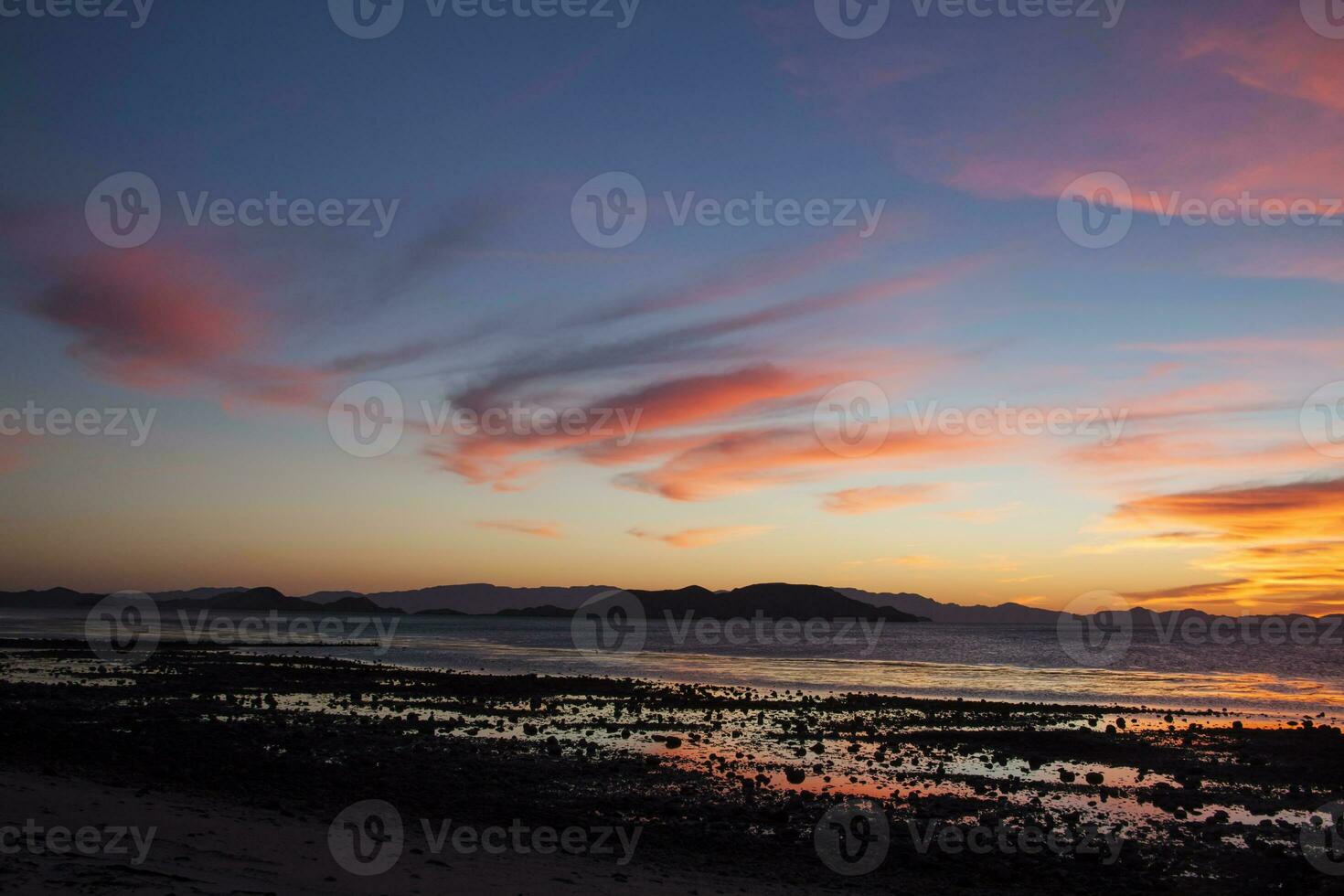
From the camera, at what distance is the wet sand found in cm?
1385

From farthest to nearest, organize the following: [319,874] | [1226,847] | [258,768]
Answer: [258,768], [1226,847], [319,874]

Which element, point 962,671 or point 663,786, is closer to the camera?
point 663,786

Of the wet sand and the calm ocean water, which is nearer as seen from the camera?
the wet sand

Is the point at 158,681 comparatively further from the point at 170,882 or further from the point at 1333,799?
the point at 1333,799

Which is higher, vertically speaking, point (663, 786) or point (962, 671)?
point (663, 786)

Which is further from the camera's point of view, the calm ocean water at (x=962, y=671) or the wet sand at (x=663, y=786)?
the calm ocean water at (x=962, y=671)

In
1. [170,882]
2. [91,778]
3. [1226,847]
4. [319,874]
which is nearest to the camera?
[170,882]

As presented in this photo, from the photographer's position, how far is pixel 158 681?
4184cm

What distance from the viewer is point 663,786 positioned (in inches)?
817

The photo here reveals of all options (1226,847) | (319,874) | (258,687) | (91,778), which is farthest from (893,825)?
(258,687)

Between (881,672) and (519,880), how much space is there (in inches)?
2331

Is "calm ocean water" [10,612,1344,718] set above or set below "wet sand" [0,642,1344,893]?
below

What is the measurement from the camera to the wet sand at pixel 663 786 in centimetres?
1385

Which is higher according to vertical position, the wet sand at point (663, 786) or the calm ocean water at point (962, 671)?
the wet sand at point (663, 786)
